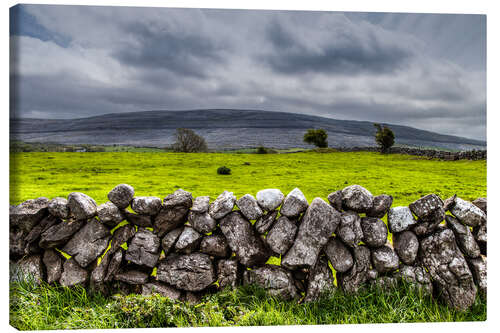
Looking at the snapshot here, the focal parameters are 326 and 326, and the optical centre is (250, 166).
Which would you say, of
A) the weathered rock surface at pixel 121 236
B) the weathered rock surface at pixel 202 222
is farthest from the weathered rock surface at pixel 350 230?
the weathered rock surface at pixel 121 236

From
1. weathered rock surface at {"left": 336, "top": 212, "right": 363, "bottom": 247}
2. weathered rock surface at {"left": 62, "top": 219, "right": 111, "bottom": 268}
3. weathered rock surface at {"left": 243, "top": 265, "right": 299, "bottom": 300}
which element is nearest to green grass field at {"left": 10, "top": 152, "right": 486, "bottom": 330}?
weathered rock surface at {"left": 243, "top": 265, "right": 299, "bottom": 300}

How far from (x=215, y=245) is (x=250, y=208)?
718mm

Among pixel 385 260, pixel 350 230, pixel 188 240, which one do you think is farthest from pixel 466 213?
pixel 188 240

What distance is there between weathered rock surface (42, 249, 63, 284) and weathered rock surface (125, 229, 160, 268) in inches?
40.0

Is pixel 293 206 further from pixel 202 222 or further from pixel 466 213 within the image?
pixel 466 213

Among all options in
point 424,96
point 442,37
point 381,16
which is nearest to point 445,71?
point 424,96

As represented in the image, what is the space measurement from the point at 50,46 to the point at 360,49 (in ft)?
21.6

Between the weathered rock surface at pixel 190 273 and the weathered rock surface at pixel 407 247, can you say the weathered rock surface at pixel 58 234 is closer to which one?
the weathered rock surface at pixel 190 273

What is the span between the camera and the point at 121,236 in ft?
15.1

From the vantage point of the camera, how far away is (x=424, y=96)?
8.45 m

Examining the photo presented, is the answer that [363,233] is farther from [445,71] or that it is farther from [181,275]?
[445,71]

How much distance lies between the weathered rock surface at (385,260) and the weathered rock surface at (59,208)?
14.4 feet

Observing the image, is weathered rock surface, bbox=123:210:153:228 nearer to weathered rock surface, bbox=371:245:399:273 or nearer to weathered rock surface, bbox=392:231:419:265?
weathered rock surface, bbox=371:245:399:273

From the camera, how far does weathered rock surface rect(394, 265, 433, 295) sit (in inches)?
181
